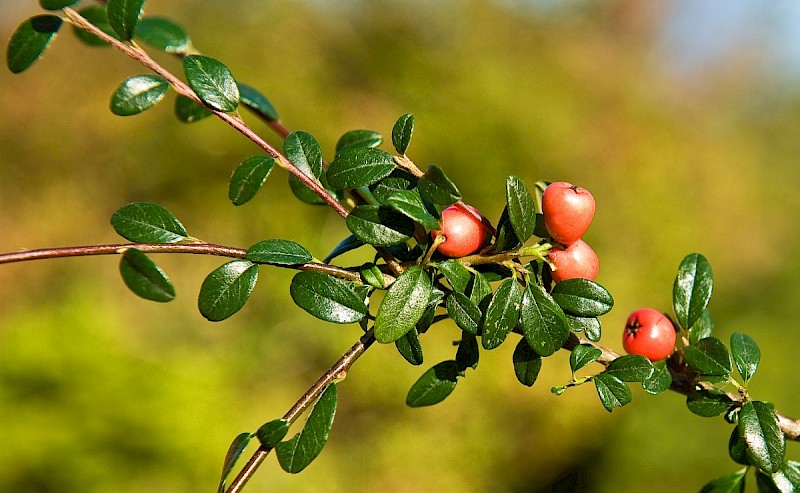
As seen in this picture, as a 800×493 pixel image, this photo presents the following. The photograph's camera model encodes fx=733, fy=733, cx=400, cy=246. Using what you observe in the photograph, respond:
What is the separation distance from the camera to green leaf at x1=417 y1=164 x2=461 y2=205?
1.33 ft

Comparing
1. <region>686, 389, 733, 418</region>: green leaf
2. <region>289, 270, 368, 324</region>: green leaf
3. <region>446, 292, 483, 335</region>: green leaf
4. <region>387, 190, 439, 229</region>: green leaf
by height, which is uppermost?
<region>686, 389, 733, 418</region>: green leaf

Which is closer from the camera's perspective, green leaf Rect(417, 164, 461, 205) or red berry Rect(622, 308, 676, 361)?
green leaf Rect(417, 164, 461, 205)

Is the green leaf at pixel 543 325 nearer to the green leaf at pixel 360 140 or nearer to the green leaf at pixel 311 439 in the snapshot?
the green leaf at pixel 311 439

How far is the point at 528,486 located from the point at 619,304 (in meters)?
0.98

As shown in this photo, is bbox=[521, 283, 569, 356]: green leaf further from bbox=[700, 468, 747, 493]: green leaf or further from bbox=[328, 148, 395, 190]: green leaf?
bbox=[700, 468, 747, 493]: green leaf

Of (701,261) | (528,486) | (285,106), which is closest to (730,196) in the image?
(528,486)

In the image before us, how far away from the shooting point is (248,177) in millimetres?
492

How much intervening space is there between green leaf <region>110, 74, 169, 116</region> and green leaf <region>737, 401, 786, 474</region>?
45cm

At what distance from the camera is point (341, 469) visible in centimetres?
279

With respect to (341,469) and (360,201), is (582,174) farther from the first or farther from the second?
(360,201)

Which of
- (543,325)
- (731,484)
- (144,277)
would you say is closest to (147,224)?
(144,277)

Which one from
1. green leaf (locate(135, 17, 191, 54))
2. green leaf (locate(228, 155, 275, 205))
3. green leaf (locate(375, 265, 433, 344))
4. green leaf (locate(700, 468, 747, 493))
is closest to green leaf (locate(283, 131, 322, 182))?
green leaf (locate(228, 155, 275, 205))

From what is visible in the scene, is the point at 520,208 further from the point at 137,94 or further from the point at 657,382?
the point at 137,94

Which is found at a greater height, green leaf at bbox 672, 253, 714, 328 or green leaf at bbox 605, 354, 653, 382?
green leaf at bbox 672, 253, 714, 328
